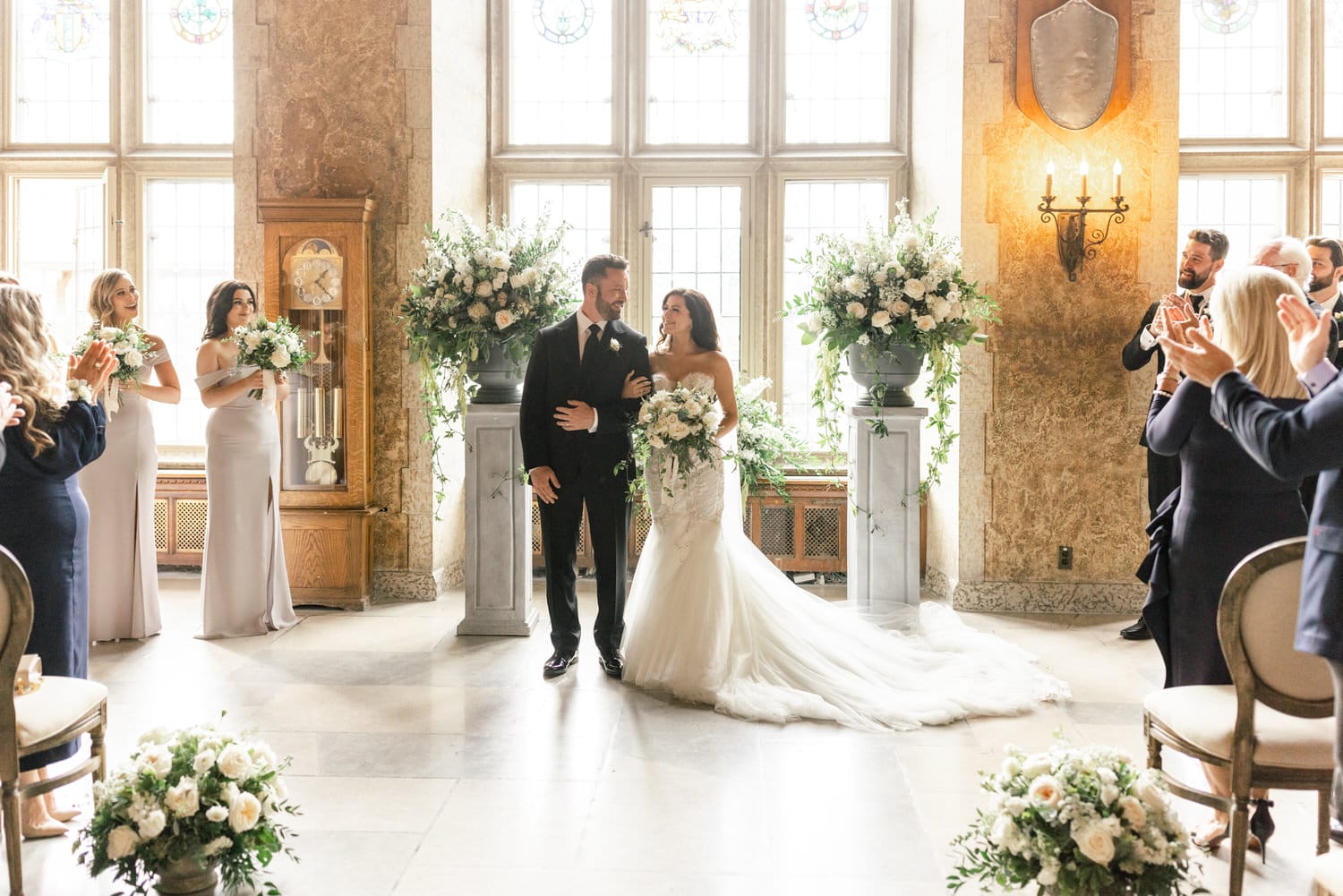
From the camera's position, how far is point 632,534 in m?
7.80

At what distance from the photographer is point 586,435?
5.50 m

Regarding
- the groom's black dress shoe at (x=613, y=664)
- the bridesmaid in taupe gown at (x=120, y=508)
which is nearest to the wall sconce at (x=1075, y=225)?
the groom's black dress shoe at (x=613, y=664)

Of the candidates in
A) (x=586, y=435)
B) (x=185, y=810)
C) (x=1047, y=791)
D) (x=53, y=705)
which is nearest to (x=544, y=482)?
(x=586, y=435)

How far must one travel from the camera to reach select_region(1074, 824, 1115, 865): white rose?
2625 mm

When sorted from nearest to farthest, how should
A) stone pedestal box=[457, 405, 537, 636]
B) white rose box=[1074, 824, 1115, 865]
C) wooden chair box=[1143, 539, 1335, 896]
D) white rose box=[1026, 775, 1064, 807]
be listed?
white rose box=[1074, 824, 1115, 865], white rose box=[1026, 775, 1064, 807], wooden chair box=[1143, 539, 1335, 896], stone pedestal box=[457, 405, 537, 636]

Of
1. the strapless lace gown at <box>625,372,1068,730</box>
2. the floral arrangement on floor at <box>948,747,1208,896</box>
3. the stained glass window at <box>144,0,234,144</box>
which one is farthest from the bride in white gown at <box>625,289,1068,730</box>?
the stained glass window at <box>144,0,234,144</box>

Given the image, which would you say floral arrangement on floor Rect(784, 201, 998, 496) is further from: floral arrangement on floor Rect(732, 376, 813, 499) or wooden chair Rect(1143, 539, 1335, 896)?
wooden chair Rect(1143, 539, 1335, 896)

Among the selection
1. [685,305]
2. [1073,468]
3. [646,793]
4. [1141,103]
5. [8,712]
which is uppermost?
[1141,103]

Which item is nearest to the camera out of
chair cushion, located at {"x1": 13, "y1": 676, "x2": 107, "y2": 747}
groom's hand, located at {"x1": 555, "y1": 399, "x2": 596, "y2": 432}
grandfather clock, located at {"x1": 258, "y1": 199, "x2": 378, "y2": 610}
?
chair cushion, located at {"x1": 13, "y1": 676, "x2": 107, "y2": 747}

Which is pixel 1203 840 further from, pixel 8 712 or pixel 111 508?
pixel 111 508

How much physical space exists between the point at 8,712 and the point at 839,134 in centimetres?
629

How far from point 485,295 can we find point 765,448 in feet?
7.03

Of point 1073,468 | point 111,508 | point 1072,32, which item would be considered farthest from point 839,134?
point 111,508

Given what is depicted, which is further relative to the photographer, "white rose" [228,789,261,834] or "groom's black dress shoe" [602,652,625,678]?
"groom's black dress shoe" [602,652,625,678]
